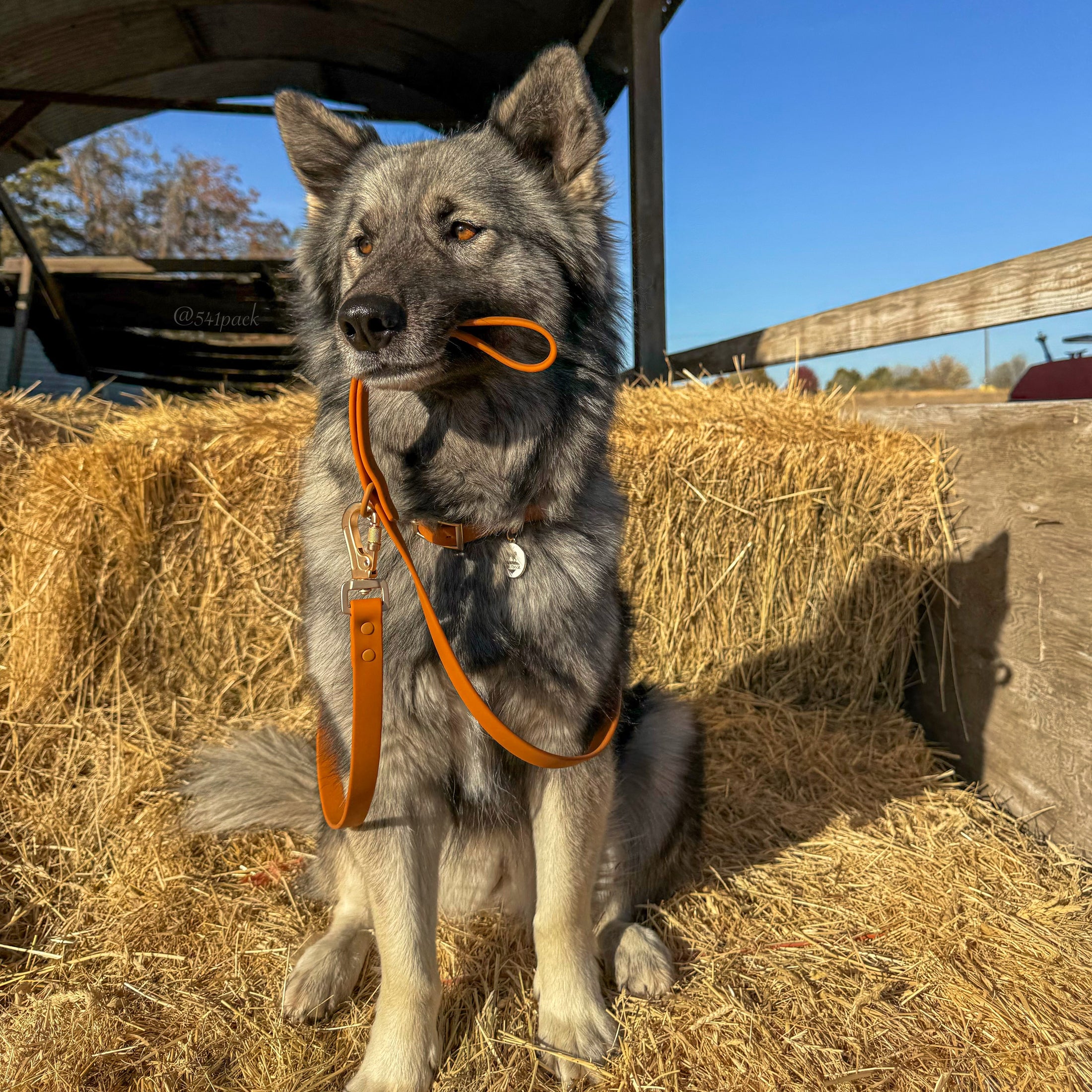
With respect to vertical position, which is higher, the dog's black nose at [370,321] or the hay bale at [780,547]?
the dog's black nose at [370,321]

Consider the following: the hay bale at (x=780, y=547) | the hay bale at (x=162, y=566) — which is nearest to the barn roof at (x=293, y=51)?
the hay bale at (x=162, y=566)

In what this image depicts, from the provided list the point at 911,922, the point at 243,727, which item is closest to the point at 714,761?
the point at 911,922

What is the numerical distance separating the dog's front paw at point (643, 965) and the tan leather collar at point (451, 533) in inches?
41.6

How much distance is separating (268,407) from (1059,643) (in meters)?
3.10

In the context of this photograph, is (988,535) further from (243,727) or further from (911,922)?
(243,727)

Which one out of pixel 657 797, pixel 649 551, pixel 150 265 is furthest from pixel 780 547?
pixel 150 265

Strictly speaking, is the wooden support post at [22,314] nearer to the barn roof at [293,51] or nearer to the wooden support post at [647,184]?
the barn roof at [293,51]

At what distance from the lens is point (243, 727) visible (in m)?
2.81

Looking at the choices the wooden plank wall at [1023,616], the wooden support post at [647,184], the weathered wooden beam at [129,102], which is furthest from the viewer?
the weathered wooden beam at [129,102]

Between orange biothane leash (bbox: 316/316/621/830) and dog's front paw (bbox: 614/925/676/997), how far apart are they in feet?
2.15

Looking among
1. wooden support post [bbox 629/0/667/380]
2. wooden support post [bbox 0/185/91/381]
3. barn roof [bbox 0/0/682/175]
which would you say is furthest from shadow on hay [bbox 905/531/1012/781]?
wooden support post [bbox 0/185/91/381]

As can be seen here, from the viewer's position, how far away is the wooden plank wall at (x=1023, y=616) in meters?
2.12

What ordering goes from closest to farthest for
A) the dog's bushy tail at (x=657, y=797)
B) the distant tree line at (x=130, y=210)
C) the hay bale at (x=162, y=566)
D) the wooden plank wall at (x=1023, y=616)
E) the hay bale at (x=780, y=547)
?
the dog's bushy tail at (x=657, y=797), the wooden plank wall at (x=1023, y=616), the hay bale at (x=162, y=566), the hay bale at (x=780, y=547), the distant tree line at (x=130, y=210)

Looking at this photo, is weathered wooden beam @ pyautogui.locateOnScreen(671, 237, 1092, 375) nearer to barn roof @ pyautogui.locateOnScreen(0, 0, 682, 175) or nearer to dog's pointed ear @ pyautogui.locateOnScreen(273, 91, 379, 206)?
dog's pointed ear @ pyautogui.locateOnScreen(273, 91, 379, 206)
